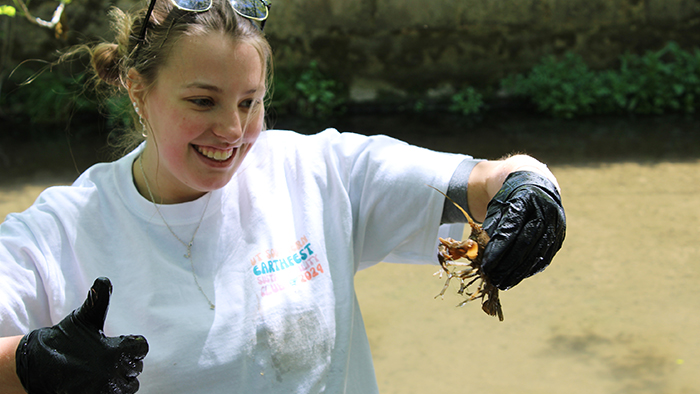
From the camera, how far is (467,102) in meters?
6.30

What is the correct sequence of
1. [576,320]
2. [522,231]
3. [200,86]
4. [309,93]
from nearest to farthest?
[522,231] < [200,86] < [576,320] < [309,93]

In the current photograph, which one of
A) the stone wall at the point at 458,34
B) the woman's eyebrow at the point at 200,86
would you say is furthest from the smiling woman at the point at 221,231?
the stone wall at the point at 458,34

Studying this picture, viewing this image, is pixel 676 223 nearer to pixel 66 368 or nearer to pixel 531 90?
pixel 531 90

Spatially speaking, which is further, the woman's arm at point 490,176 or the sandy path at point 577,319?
the sandy path at point 577,319

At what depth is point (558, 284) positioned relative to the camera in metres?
3.40

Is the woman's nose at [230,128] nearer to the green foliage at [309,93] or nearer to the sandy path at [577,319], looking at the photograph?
the sandy path at [577,319]

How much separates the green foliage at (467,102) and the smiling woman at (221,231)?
481 cm

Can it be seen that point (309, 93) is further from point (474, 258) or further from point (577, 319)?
point (474, 258)

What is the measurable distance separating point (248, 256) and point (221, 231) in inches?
3.5

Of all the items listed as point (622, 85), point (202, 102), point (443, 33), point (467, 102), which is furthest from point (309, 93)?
point (202, 102)

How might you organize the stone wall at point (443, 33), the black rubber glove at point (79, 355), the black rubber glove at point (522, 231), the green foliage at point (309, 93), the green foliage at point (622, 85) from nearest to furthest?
the black rubber glove at point (79, 355) → the black rubber glove at point (522, 231) → the green foliage at point (622, 85) → the stone wall at point (443, 33) → the green foliage at point (309, 93)

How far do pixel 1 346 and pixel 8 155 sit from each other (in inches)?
193

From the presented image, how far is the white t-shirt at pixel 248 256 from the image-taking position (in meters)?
1.32

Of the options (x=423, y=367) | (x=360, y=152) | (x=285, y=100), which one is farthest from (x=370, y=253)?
(x=285, y=100)
